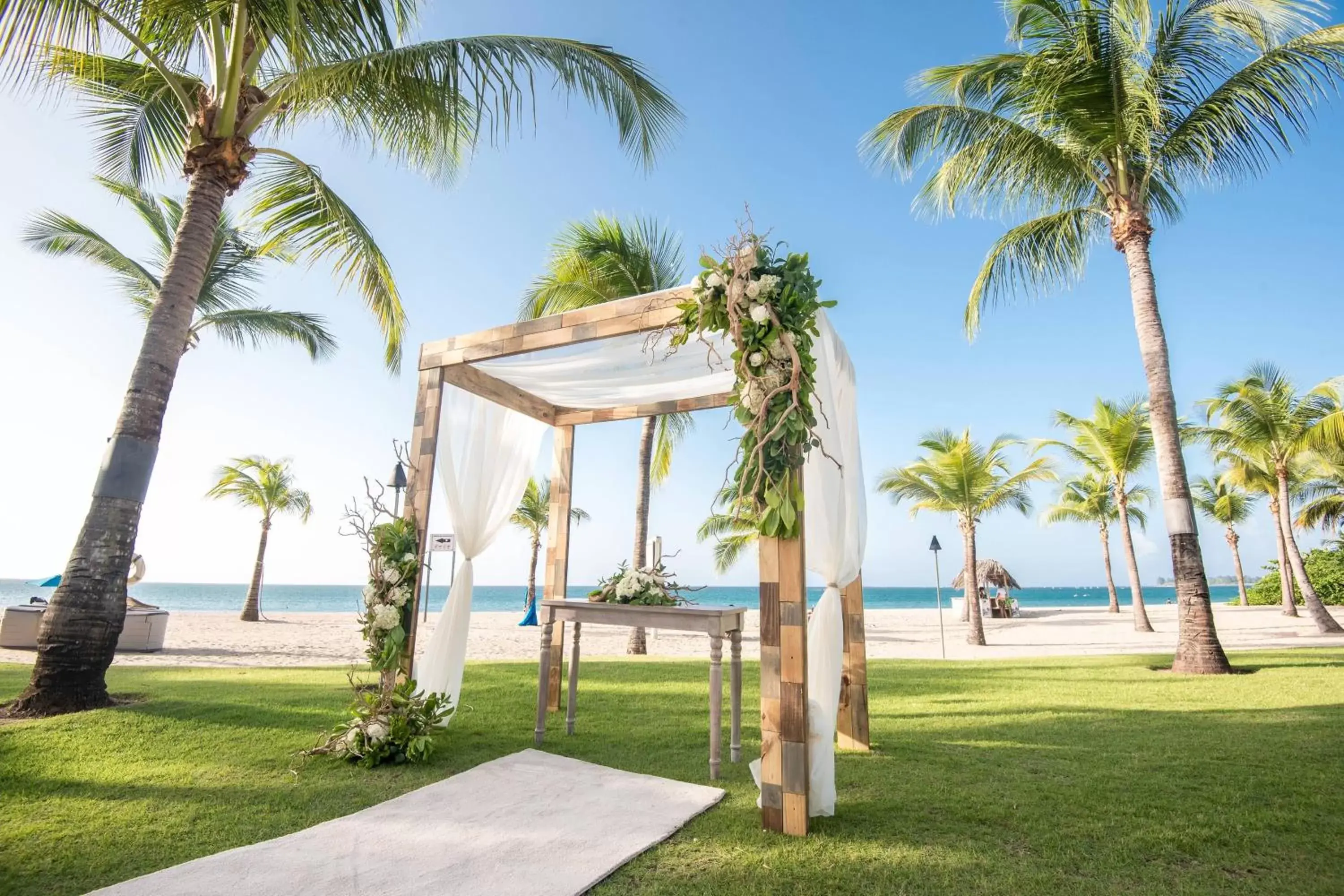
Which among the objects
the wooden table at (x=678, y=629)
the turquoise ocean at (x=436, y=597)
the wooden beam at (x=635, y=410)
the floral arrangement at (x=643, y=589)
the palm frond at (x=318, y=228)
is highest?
the palm frond at (x=318, y=228)

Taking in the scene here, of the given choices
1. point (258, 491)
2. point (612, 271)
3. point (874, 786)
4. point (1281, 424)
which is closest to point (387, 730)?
point (874, 786)

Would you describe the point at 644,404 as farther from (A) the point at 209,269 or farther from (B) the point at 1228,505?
(B) the point at 1228,505

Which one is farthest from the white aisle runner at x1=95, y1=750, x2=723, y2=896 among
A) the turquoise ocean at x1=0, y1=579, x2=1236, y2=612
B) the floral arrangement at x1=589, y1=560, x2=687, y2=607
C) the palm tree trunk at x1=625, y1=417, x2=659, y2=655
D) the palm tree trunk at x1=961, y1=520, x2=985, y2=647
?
the turquoise ocean at x1=0, y1=579, x2=1236, y2=612

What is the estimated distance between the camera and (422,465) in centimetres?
442

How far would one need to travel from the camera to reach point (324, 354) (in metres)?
11.1

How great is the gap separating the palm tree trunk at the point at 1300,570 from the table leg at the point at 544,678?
16148 mm

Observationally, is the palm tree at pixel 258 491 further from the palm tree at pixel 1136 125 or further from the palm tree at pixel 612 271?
the palm tree at pixel 1136 125


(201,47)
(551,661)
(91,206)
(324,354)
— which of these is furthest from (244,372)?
(551,661)

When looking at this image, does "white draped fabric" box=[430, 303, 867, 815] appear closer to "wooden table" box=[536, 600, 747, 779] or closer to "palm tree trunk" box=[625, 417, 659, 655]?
"wooden table" box=[536, 600, 747, 779]

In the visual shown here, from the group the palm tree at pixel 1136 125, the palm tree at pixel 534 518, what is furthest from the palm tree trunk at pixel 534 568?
the palm tree at pixel 1136 125

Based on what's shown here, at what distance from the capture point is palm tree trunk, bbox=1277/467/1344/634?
12.4 metres

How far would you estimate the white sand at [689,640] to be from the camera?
10.0m

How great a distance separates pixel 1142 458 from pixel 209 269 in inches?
784

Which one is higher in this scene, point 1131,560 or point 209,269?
point 209,269
